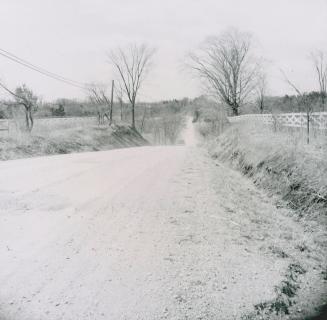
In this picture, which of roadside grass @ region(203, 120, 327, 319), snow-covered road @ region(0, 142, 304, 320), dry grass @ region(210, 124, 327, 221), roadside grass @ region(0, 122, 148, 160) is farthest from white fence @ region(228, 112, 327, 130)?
roadside grass @ region(0, 122, 148, 160)

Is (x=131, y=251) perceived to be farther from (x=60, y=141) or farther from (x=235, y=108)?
(x=235, y=108)

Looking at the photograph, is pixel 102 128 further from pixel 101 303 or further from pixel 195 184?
pixel 101 303

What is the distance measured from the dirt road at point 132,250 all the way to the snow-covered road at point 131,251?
0.02 metres

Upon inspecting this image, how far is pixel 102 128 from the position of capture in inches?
1395

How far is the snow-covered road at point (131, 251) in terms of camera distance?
15.2 ft

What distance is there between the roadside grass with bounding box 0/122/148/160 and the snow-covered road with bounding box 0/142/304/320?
373 inches

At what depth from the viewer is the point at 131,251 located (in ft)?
19.6

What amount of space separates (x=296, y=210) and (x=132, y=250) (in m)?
4.31

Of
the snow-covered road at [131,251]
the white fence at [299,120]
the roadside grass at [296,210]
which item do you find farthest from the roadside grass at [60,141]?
the white fence at [299,120]

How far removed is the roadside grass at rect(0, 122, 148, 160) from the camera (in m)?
19.1

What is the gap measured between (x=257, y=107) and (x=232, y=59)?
8.00 m

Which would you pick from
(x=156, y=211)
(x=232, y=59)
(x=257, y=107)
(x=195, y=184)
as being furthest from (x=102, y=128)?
(x=156, y=211)

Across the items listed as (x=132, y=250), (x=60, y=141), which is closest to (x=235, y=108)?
(x=60, y=141)

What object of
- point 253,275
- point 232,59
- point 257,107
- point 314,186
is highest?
point 232,59
